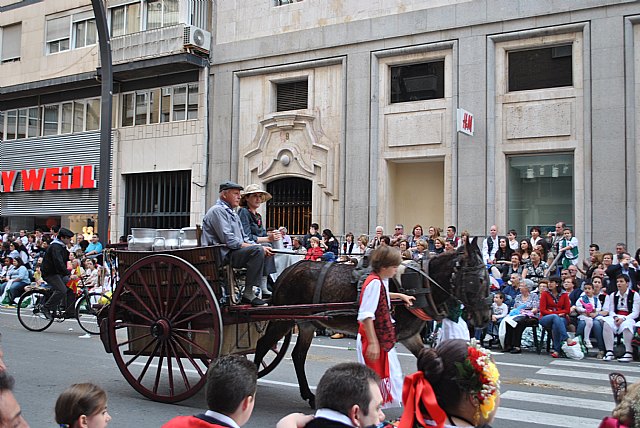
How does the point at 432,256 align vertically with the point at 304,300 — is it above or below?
above

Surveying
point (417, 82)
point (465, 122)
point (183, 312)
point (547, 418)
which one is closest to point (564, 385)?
point (547, 418)

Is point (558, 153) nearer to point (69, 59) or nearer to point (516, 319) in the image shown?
point (516, 319)

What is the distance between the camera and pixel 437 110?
19.2m

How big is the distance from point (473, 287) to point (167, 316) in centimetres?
325

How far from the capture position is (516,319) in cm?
1270

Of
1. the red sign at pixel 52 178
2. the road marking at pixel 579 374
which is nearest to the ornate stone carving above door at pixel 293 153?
the red sign at pixel 52 178

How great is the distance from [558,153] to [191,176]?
12.2 meters

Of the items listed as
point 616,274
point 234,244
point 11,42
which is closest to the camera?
point 234,244

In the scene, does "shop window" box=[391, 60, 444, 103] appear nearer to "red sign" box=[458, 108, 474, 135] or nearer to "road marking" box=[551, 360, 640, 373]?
"red sign" box=[458, 108, 474, 135]

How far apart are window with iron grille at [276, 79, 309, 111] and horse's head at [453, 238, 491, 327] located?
51.6 feet

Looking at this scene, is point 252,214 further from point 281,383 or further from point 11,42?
point 11,42

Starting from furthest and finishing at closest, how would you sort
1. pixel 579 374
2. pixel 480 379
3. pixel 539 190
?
pixel 539 190 < pixel 579 374 < pixel 480 379

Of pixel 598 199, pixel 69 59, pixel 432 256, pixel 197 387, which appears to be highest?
pixel 69 59

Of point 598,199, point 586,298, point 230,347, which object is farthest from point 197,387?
point 598,199
